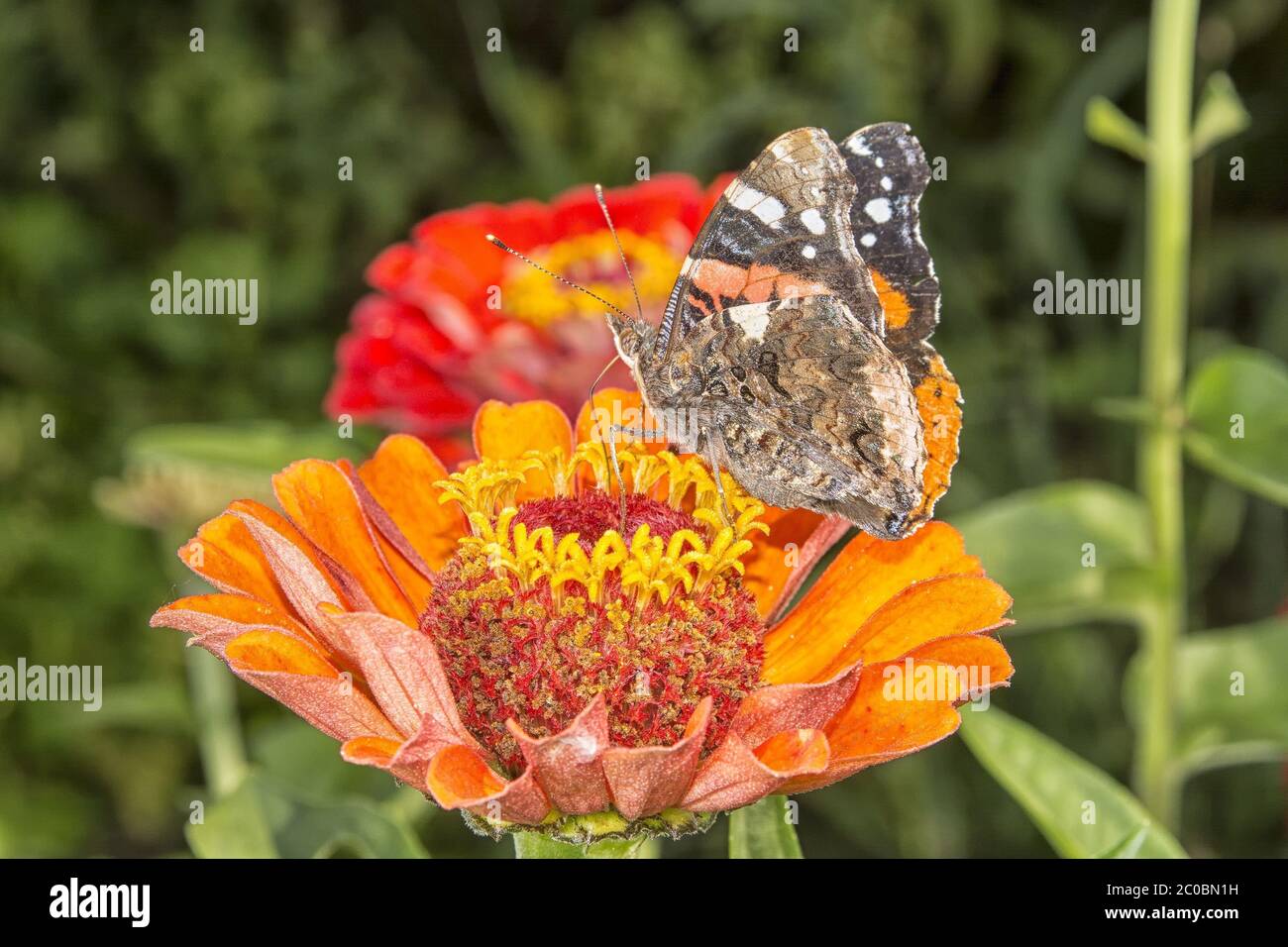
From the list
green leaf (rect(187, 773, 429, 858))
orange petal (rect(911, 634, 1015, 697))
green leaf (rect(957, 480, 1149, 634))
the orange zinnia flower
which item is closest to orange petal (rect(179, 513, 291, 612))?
the orange zinnia flower

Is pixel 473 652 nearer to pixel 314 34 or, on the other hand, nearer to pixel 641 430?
pixel 641 430

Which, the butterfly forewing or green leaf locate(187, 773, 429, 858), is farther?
the butterfly forewing

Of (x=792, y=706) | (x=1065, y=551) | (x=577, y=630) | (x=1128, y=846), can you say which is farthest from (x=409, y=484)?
(x=1065, y=551)

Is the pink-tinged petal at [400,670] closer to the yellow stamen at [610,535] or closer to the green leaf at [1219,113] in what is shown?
the yellow stamen at [610,535]

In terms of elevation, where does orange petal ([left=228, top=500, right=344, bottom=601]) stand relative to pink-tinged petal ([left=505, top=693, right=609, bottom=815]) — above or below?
above


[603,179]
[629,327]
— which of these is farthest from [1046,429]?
[629,327]

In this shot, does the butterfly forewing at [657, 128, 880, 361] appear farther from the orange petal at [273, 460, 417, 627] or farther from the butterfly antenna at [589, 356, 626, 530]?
the orange petal at [273, 460, 417, 627]

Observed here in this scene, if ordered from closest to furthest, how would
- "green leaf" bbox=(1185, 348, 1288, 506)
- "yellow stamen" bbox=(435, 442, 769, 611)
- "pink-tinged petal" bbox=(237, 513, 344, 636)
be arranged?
"pink-tinged petal" bbox=(237, 513, 344, 636)
"yellow stamen" bbox=(435, 442, 769, 611)
"green leaf" bbox=(1185, 348, 1288, 506)
